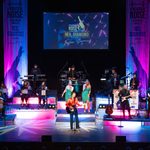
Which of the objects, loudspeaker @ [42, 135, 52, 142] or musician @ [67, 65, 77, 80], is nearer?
loudspeaker @ [42, 135, 52, 142]

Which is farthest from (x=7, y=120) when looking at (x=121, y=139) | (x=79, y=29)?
(x=79, y=29)

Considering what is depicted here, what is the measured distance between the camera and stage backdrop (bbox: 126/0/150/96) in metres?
23.7

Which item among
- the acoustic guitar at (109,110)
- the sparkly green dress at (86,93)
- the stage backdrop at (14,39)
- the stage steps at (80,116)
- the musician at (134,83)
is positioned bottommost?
the stage steps at (80,116)

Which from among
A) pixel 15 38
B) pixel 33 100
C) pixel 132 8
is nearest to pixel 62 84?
pixel 33 100

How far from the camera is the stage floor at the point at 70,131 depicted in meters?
17.1

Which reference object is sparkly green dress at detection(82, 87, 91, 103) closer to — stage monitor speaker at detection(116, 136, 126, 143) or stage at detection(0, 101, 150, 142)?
stage at detection(0, 101, 150, 142)

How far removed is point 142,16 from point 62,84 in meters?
5.34

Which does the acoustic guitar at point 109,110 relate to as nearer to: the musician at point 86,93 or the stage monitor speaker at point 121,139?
the musician at point 86,93

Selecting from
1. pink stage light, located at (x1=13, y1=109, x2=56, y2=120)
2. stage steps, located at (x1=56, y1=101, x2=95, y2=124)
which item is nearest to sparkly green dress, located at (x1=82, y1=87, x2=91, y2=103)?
stage steps, located at (x1=56, y1=101, x2=95, y2=124)

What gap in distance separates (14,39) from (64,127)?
21.4 ft

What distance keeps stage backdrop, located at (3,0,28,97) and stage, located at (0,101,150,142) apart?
234cm

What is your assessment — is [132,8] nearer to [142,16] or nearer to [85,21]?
[142,16]

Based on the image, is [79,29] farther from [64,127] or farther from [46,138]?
Answer: [46,138]

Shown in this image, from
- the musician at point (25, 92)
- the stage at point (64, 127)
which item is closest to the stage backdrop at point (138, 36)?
the stage at point (64, 127)
